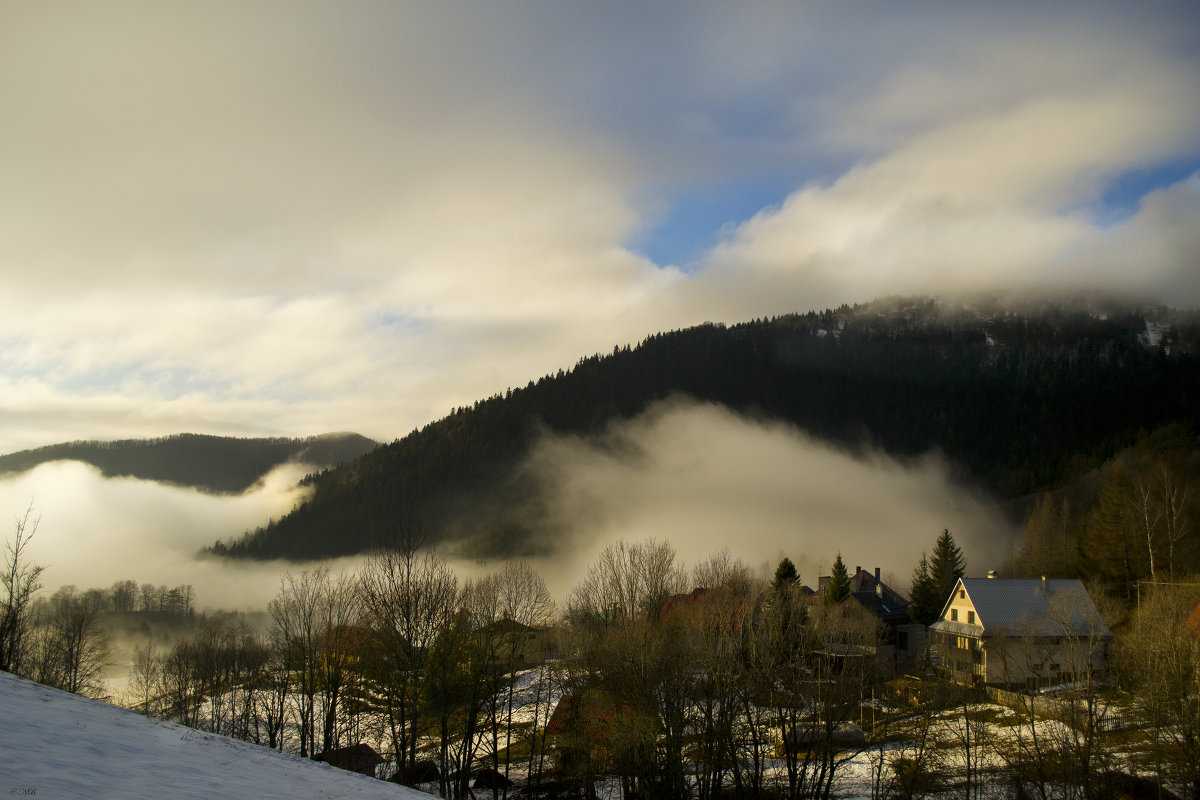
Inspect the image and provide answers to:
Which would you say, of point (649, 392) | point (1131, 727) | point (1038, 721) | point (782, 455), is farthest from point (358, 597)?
point (782, 455)

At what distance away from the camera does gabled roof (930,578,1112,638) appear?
53031 millimetres

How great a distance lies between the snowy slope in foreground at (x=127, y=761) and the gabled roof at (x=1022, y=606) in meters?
51.4

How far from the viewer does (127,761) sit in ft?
52.5

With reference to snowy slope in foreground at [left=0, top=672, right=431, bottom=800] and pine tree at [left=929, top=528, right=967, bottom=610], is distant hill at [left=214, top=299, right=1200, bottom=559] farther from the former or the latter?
snowy slope in foreground at [left=0, top=672, right=431, bottom=800]

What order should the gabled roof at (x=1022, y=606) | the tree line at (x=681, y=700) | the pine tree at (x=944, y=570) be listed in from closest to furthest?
1. the tree line at (x=681, y=700)
2. the gabled roof at (x=1022, y=606)
3. the pine tree at (x=944, y=570)

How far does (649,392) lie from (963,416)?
96.1 meters

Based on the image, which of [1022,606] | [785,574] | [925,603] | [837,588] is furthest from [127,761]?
[925,603]

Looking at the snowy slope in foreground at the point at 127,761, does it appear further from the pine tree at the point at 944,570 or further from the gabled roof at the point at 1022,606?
the pine tree at the point at 944,570

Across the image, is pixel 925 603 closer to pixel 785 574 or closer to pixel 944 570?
pixel 944 570

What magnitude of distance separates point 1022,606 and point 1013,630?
4.58 meters

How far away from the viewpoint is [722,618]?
125 ft

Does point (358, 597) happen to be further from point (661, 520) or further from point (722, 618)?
point (661, 520)

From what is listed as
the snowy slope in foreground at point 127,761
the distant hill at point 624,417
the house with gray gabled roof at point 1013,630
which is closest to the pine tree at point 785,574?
the house with gray gabled roof at point 1013,630

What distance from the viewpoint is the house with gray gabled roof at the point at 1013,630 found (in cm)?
4959
